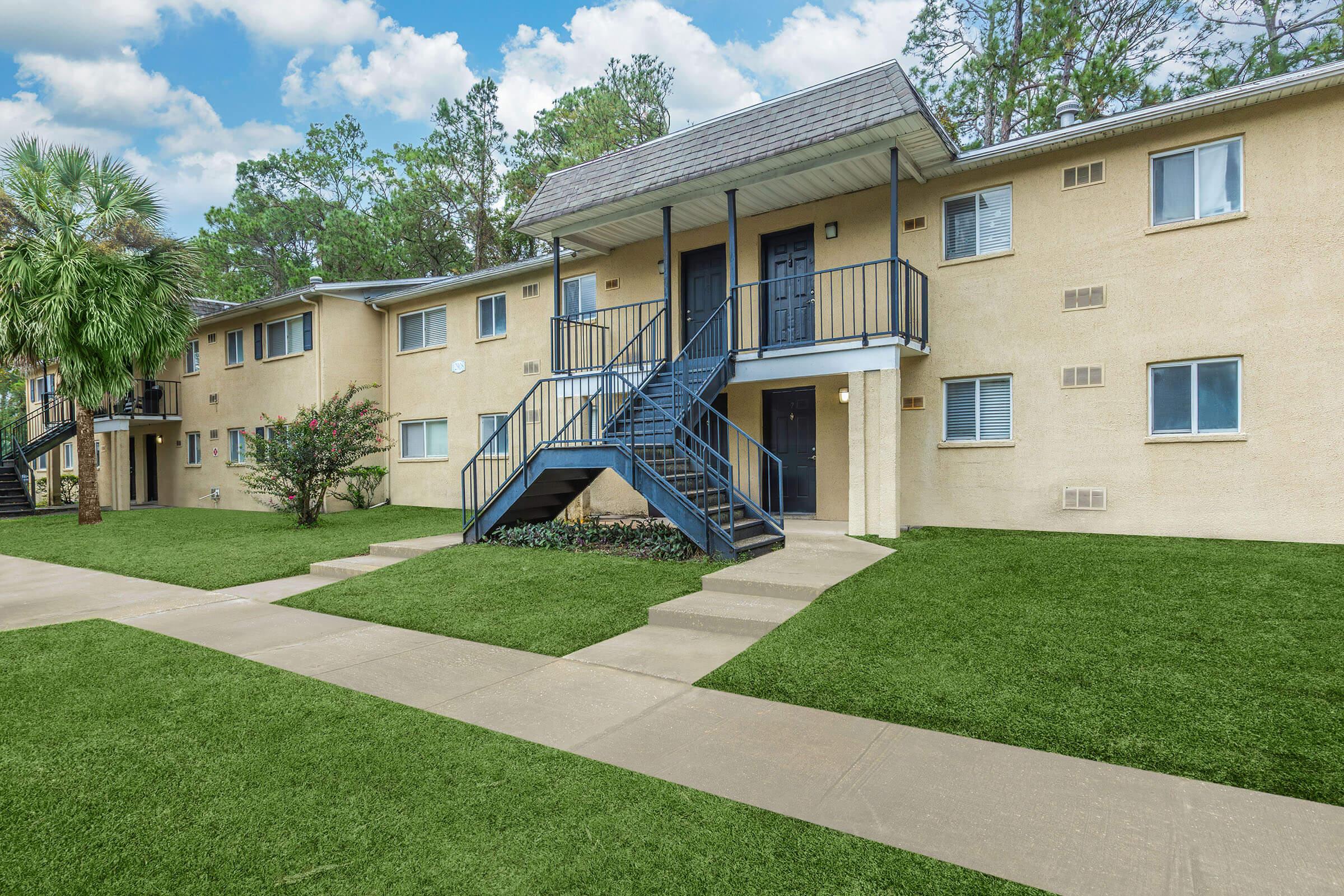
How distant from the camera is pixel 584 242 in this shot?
1318 cm

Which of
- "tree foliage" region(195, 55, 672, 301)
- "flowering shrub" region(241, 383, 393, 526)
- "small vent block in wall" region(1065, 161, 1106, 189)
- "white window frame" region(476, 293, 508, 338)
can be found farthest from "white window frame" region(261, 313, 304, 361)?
"small vent block in wall" region(1065, 161, 1106, 189)

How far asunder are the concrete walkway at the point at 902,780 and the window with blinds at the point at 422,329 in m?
12.5

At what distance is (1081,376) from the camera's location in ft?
29.9

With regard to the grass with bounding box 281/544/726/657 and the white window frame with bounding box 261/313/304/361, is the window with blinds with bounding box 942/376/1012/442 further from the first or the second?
the white window frame with bounding box 261/313/304/361

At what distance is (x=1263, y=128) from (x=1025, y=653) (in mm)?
7855

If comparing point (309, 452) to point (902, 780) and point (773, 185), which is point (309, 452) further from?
point (902, 780)

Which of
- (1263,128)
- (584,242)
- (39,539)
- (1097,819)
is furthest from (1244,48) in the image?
(39,539)

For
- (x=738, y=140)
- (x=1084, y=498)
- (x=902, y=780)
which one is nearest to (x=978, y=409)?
(x=1084, y=498)

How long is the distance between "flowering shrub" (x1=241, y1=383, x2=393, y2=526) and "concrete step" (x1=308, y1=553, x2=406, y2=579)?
4.40m

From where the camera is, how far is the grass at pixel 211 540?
902 centimetres

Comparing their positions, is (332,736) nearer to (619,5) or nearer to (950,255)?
(950,255)

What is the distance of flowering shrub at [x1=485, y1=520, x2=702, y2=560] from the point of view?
8531 millimetres

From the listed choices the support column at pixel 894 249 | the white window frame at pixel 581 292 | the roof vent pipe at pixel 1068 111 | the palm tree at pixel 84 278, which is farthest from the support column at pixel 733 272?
the palm tree at pixel 84 278

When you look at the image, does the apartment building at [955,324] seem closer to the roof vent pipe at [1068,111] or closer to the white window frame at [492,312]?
the roof vent pipe at [1068,111]
